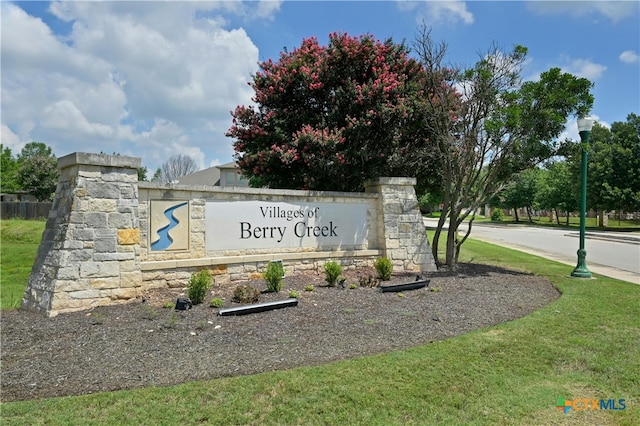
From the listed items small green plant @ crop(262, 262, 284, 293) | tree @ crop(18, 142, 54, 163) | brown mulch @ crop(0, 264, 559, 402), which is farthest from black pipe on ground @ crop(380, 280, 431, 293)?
tree @ crop(18, 142, 54, 163)

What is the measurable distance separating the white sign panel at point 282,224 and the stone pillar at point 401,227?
19.3 inches

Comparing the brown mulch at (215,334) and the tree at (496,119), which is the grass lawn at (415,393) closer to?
the brown mulch at (215,334)

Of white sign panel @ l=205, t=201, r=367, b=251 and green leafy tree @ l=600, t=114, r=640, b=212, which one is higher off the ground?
green leafy tree @ l=600, t=114, r=640, b=212

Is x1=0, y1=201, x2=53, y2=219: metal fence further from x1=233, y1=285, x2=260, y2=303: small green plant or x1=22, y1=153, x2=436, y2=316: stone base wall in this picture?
x1=233, y1=285, x2=260, y2=303: small green plant

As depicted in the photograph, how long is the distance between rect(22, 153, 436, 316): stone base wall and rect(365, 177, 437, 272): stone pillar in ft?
5.90

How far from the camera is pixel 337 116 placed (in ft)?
33.5

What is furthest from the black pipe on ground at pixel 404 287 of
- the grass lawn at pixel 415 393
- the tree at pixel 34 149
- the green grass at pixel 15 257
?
the tree at pixel 34 149

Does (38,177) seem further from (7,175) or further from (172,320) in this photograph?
(172,320)

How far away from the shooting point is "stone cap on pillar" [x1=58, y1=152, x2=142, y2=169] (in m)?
6.15

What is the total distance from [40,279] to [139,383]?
11.8ft

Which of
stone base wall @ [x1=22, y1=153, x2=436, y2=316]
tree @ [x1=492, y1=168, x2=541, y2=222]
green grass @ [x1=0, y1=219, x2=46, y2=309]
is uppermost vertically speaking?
tree @ [x1=492, y1=168, x2=541, y2=222]

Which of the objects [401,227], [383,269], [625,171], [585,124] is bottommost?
[383,269]

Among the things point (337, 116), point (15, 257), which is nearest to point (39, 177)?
point (15, 257)

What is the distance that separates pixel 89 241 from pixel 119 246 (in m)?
0.41
